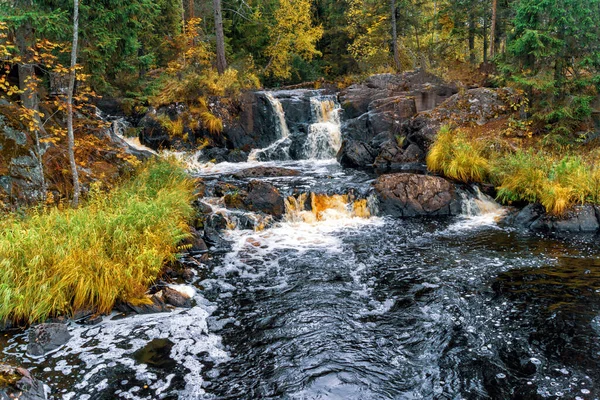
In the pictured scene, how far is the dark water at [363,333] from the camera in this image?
4926 millimetres

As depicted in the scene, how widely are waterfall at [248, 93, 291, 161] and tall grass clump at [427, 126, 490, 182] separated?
22.6 feet

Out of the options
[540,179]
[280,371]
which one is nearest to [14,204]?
[280,371]

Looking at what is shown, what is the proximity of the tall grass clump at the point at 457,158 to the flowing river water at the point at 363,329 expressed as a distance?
3.31m

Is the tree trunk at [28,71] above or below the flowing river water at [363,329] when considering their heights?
above

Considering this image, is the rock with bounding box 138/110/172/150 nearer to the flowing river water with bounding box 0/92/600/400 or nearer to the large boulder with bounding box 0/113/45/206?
the large boulder with bounding box 0/113/45/206

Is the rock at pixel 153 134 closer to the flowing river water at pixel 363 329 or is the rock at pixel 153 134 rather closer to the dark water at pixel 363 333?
the flowing river water at pixel 363 329

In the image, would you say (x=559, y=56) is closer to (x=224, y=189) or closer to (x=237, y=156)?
(x=224, y=189)

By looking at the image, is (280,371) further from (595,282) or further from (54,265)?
(595,282)

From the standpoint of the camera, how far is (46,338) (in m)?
5.55

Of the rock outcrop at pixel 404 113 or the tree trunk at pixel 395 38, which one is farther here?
the tree trunk at pixel 395 38

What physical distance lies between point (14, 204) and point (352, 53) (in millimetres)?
23919

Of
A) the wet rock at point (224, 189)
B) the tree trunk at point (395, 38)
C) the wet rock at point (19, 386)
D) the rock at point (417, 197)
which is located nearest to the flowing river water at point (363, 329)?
the wet rock at point (19, 386)

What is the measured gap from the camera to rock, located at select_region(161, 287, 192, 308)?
6.87 meters

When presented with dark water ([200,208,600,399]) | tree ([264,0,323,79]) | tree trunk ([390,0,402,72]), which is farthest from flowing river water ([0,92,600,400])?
tree ([264,0,323,79])
